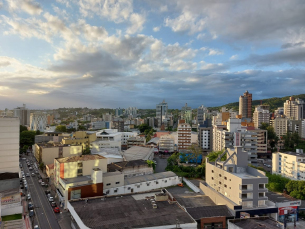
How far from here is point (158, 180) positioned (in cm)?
2020

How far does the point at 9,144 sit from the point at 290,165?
27796 millimetres

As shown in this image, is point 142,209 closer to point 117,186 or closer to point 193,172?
point 117,186

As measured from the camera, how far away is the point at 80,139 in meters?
33.5

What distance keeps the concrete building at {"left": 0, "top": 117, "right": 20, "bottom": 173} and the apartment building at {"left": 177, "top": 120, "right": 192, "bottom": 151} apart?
921 inches

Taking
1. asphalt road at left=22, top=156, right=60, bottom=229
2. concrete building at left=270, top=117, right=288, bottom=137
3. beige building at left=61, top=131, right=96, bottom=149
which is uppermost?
concrete building at left=270, top=117, right=288, bottom=137

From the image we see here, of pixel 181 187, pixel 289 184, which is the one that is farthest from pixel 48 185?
pixel 289 184

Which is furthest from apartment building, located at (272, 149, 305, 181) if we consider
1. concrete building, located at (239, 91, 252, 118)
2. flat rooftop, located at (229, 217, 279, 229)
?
concrete building, located at (239, 91, 252, 118)

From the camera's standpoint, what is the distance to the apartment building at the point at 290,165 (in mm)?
23406

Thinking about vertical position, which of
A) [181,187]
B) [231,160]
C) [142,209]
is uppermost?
[231,160]

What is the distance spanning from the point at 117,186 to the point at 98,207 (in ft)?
17.5

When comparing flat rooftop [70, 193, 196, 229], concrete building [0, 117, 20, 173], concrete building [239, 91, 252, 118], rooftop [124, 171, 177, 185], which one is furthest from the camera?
concrete building [239, 91, 252, 118]

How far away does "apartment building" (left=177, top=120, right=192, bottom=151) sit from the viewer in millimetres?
36594

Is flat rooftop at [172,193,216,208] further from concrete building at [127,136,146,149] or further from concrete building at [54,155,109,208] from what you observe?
concrete building at [127,136,146,149]

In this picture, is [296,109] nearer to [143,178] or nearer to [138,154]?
[138,154]
